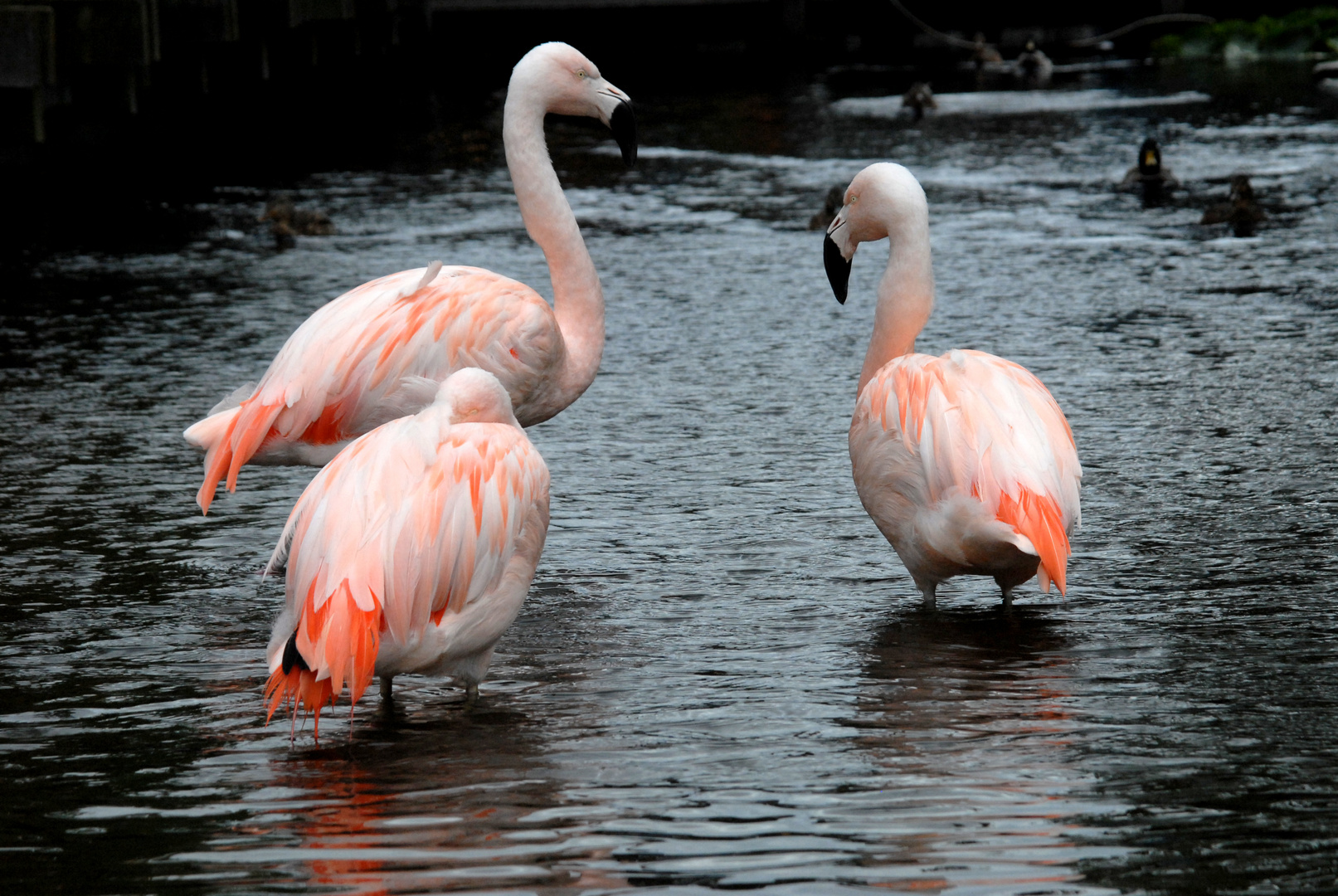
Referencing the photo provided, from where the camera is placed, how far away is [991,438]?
205 inches

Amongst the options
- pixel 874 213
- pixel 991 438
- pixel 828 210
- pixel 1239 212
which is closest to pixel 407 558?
pixel 991 438

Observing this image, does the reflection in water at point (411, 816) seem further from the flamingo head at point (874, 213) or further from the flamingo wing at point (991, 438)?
the flamingo head at point (874, 213)

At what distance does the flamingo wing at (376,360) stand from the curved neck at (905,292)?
46.2 inches

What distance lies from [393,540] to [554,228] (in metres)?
2.57

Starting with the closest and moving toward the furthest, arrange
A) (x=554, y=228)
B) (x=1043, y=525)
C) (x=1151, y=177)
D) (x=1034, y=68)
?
(x=1043, y=525), (x=554, y=228), (x=1151, y=177), (x=1034, y=68)

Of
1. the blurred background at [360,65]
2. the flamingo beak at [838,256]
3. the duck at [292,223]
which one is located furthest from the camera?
the blurred background at [360,65]

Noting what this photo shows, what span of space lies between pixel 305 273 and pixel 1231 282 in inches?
235

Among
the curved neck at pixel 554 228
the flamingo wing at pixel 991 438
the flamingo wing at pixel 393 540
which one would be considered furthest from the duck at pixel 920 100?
the flamingo wing at pixel 393 540

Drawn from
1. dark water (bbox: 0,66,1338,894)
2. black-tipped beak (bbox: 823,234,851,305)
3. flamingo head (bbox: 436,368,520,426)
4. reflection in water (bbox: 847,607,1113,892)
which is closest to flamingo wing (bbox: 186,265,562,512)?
dark water (bbox: 0,66,1338,894)

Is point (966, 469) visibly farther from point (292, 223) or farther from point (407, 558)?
point (292, 223)

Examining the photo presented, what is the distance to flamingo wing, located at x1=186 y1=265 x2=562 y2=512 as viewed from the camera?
5.86 m

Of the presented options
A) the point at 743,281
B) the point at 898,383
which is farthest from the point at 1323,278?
the point at 898,383

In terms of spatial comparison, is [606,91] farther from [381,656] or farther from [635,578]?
[381,656]

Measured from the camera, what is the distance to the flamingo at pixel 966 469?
508 cm
